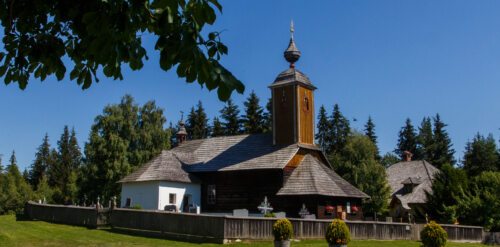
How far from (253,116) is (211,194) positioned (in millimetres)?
31327

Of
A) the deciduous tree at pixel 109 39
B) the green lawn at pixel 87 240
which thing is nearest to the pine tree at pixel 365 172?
the green lawn at pixel 87 240

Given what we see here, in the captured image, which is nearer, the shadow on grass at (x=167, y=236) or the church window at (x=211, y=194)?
the shadow on grass at (x=167, y=236)

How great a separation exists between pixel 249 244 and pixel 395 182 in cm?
3778

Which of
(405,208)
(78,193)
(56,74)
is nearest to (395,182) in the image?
(405,208)

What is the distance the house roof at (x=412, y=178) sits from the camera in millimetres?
50759

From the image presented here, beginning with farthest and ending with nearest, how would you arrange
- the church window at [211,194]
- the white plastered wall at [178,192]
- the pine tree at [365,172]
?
the pine tree at [365,172] < the church window at [211,194] < the white plastered wall at [178,192]

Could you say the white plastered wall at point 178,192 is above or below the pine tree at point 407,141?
below

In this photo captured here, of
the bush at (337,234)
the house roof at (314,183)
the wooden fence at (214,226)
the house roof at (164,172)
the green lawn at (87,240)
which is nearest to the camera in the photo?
the bush at (337,234)

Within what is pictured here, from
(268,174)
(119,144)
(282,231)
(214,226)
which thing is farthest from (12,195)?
(282,231)

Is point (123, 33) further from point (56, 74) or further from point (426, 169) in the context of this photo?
point (426, 169)

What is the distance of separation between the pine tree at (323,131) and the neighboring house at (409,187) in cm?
883

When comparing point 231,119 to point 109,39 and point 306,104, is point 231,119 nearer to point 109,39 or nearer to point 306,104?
point 306,104

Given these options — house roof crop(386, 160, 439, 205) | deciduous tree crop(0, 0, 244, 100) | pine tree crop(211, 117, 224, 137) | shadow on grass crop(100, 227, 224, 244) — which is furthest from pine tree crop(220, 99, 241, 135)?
deciduous tree crop(0, 0, 244, 100)

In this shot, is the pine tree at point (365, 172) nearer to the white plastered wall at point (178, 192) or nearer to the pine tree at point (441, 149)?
the white plastered wall at point (178, 192)
